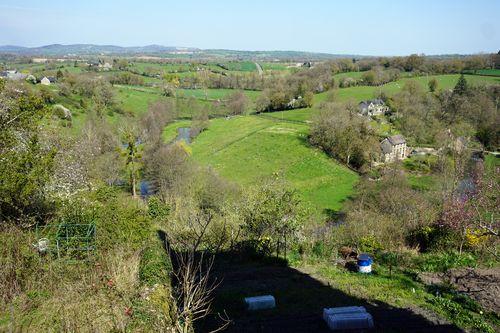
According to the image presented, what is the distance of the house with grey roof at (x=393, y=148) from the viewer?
5523 cm

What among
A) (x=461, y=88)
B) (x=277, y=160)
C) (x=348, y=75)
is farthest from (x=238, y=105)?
(x=461, y=88)

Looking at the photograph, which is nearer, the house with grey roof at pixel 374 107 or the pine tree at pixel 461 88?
the house with grey roof at pixel 374 107

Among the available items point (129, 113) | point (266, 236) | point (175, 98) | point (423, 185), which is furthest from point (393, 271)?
point (175, 98)

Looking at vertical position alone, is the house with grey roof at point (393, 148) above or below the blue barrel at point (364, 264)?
below

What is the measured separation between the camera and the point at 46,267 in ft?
40.5

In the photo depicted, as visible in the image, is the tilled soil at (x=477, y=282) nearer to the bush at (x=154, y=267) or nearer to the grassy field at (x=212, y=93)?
the bush at (x=154, y=267)

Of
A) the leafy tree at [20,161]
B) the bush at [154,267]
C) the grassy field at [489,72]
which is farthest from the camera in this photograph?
the grassy field at [489,72]

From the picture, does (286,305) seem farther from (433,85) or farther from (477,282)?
(433,85)

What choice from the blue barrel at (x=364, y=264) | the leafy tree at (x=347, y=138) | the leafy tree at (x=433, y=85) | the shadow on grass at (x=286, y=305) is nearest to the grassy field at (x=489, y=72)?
the leafy tree at (x=433, y=85)

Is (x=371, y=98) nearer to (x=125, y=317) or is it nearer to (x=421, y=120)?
(x=421, y=120)

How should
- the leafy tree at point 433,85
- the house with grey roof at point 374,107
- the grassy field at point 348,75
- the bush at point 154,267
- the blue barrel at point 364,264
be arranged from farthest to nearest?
the grassy field at point 348,75, the leafy tree at point 433,85, the house with grey roof at point 374,107, the blue barrel at point 364,264, the bush at point 154,267

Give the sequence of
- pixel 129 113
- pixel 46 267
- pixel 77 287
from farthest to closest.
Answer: pixel 129 113 < pixel 46 267 < pixel 77 287

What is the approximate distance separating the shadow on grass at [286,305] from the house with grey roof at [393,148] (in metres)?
42.5

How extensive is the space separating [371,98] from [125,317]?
84441 mm
